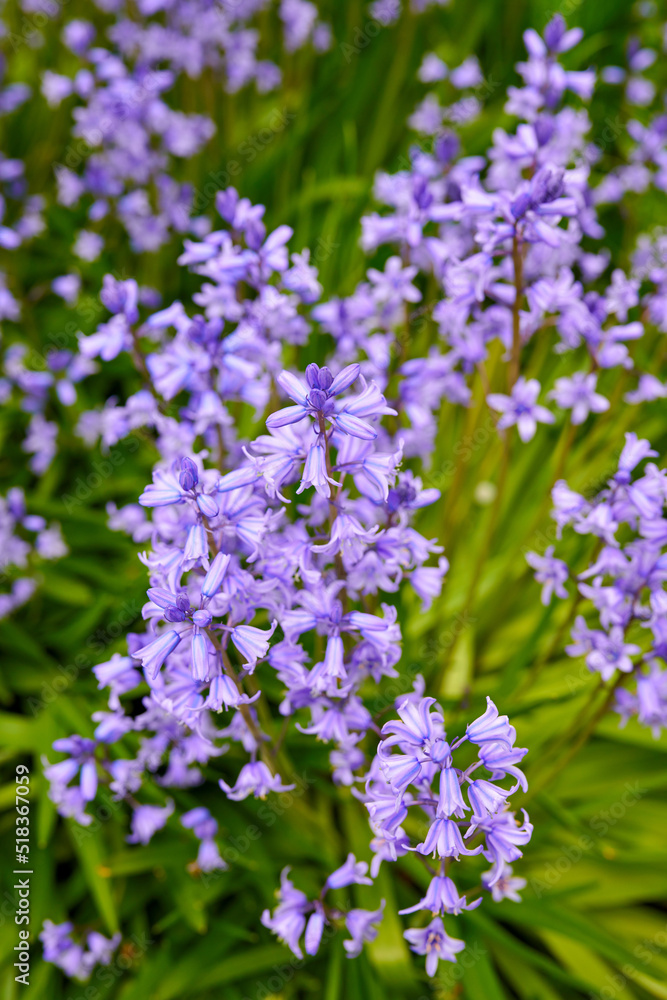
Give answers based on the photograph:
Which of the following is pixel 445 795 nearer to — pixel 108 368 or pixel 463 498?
pixel 463 498

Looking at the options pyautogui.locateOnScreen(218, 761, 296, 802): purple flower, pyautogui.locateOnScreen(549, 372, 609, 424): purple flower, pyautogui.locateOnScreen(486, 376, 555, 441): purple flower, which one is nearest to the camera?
pyautogui.locateOnScreen(218, 761, 296, 802): purple flower

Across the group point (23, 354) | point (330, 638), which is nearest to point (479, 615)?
point (330, 638)

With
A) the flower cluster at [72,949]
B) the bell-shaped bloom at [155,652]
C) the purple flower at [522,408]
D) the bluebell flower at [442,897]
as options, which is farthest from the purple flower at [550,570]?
the flower cluster at [72,949]

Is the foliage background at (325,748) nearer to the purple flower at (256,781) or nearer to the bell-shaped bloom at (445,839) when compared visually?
the purple flower at (256,781)

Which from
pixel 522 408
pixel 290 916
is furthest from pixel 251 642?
pixel 522 408

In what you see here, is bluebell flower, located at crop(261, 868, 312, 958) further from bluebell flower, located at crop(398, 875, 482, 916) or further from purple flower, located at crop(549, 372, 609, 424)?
purple flower, located at crop(549, 372, 609, 424)

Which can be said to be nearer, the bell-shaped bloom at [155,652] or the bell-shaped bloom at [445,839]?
the bell-shaped bloom at [445,839]

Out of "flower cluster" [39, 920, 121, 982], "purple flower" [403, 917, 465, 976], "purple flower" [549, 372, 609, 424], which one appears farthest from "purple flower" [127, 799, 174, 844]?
"purple flower" [549, 372, 609, 424]

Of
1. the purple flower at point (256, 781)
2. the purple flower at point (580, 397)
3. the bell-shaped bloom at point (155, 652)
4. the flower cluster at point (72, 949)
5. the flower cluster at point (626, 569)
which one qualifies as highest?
the purple flower at point (580, 397)
